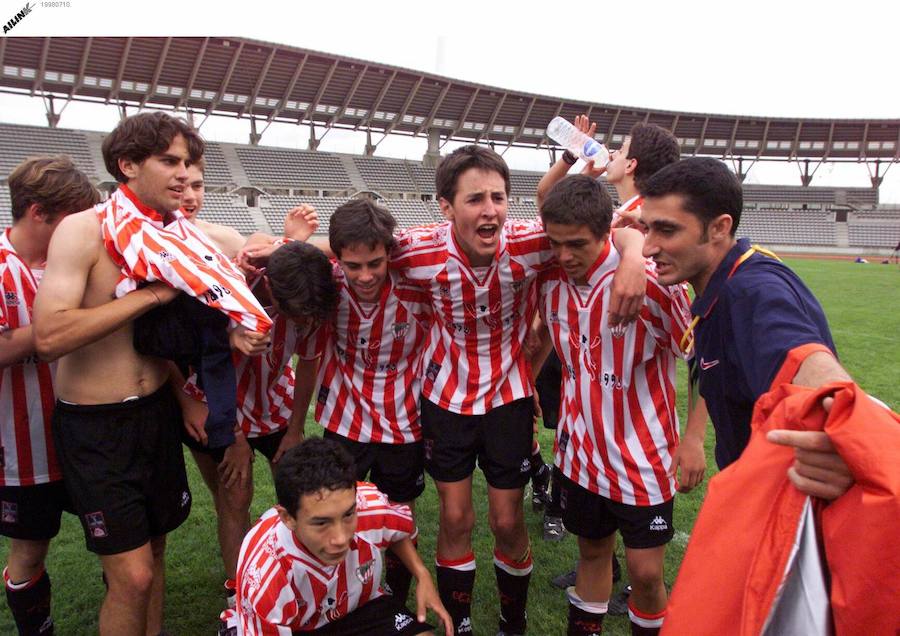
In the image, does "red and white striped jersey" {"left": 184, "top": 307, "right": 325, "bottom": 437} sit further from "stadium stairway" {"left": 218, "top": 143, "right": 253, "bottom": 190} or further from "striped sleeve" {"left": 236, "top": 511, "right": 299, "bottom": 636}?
"stadium stairway" {"left": 218, "top": 143, "right": 253, "bottom": 190}

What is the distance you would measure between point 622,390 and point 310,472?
1.21 meters

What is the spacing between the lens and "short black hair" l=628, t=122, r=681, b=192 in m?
2.97

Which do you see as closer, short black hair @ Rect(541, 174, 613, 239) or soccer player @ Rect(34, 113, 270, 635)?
soccer player @ Rect(34, 113, 270, 635)

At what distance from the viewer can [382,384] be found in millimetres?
2793

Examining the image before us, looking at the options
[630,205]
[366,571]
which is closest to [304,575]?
[366,571]

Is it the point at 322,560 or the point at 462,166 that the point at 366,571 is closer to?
the point at 322,560

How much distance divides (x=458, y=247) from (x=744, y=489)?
1703 millimetres

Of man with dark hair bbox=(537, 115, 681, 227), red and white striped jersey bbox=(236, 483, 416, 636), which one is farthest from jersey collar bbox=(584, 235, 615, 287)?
red and white striped jersey bbox=(236, 483, 416, 636)

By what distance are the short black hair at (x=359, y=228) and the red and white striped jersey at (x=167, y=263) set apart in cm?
49

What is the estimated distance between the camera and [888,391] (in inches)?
262

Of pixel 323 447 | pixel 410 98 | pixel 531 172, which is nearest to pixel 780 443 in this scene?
pixel 323 447

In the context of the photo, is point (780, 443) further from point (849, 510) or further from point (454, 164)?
point (454, 164)

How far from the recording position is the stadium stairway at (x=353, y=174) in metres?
35.4

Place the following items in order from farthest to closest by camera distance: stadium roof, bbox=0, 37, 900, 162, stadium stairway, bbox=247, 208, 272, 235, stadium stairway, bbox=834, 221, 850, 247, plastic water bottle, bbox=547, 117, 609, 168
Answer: stadium stairway, bbox=834, 221, 850, 247, stadium stairway, bbox=247, 208, 272, 235, stadium roof, bbox=0, 37, 900, 162, plastic water bottle, bbox=547, 117, 609, 168
